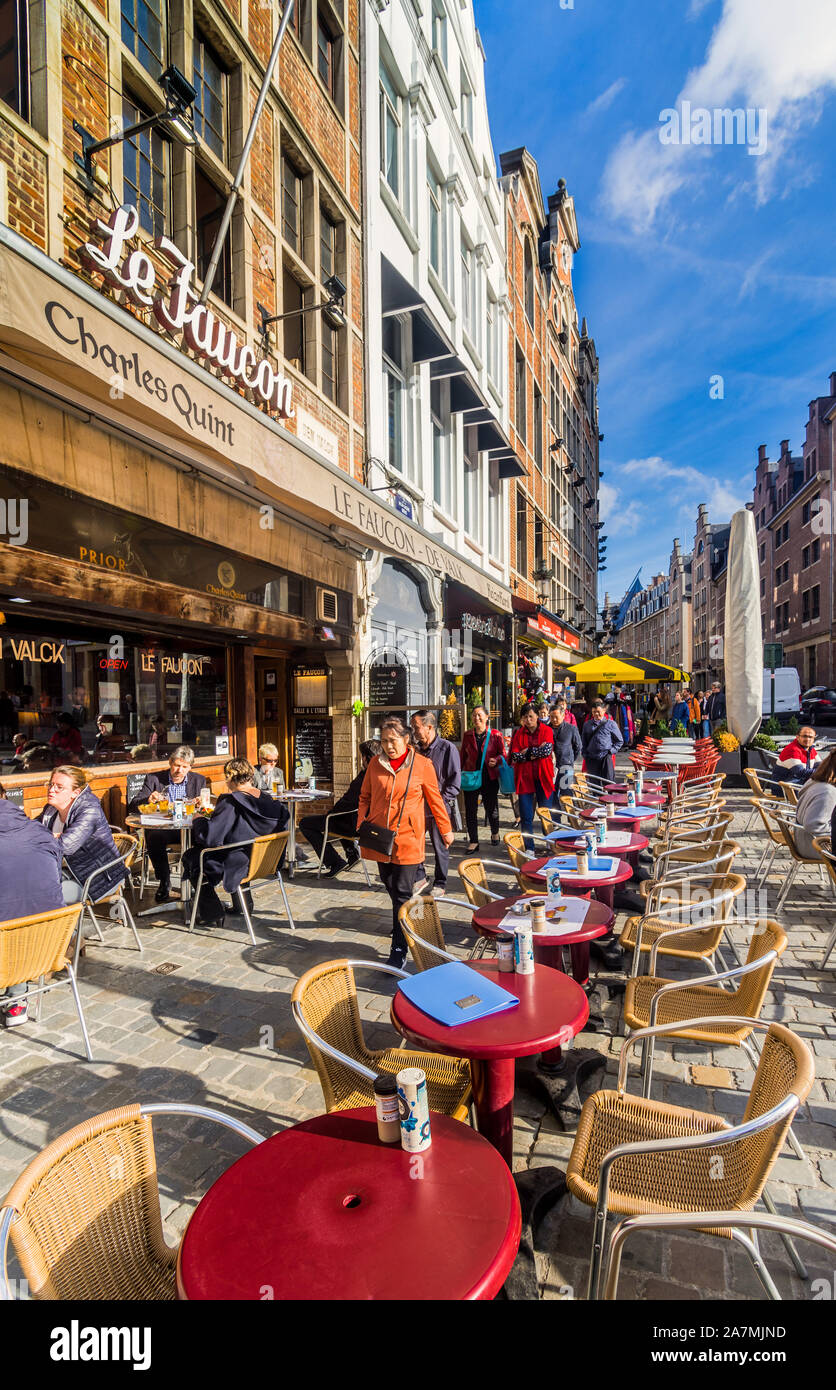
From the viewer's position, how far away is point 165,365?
447 centimetres

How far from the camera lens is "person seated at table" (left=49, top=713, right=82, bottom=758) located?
275 inches

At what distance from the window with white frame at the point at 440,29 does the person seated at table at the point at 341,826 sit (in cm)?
1669

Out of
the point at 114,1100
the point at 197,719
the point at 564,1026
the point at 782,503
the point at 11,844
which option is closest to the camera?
the point at 564,1026

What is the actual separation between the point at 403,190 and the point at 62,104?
937cm

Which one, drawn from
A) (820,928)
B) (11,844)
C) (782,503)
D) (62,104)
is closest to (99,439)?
(62,104)

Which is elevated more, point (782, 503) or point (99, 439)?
point (782, 503)

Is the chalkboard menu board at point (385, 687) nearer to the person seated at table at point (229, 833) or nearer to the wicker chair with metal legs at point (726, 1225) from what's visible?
the person seated at table at point (229, 833)

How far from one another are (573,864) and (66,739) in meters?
5.55

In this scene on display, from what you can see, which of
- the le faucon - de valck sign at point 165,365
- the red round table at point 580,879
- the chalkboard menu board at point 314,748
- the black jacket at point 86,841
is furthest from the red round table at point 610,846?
the chalkboard menu board at point 314,748

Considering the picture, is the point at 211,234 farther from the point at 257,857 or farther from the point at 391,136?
the point at 257,857

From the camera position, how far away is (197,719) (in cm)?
911

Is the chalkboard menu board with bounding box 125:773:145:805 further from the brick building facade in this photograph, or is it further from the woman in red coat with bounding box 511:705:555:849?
the brick building facade

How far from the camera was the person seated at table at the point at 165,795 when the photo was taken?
22.0 ft

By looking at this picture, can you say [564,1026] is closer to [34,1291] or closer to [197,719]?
[34,1291]
